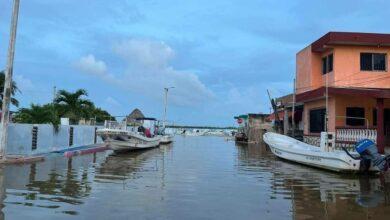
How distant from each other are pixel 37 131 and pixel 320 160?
43.9ft

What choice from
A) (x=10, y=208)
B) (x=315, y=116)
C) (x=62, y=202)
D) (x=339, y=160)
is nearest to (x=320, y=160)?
(x=339, y=160)

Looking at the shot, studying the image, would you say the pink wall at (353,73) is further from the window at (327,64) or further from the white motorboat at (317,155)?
the white motorboat at (317,155)

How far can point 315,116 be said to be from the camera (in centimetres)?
2772

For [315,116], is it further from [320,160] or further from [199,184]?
[199,184]

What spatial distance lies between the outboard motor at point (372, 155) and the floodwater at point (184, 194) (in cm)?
46

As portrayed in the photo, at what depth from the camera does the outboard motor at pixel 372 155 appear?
1550 centimetres

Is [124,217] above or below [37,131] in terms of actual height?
below

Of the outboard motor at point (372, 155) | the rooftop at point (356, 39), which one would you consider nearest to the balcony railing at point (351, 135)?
the outboard motor at point (372, 155)

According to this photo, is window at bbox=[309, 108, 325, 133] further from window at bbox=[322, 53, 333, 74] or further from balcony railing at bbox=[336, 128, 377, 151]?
balcony railing at bbox=[336, 128, 377, 151]

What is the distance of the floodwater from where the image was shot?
30.7 ft

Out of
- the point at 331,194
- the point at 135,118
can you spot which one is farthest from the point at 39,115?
the point at 135,118

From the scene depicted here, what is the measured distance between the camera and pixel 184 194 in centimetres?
1188

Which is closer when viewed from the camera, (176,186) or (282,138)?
(176,186)

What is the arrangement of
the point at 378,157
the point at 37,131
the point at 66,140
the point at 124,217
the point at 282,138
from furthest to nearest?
1. the point at 66,140
2. the point at 282,138
3. the point at 37,131
4. the point at 378,157
5. the point at 124,217
